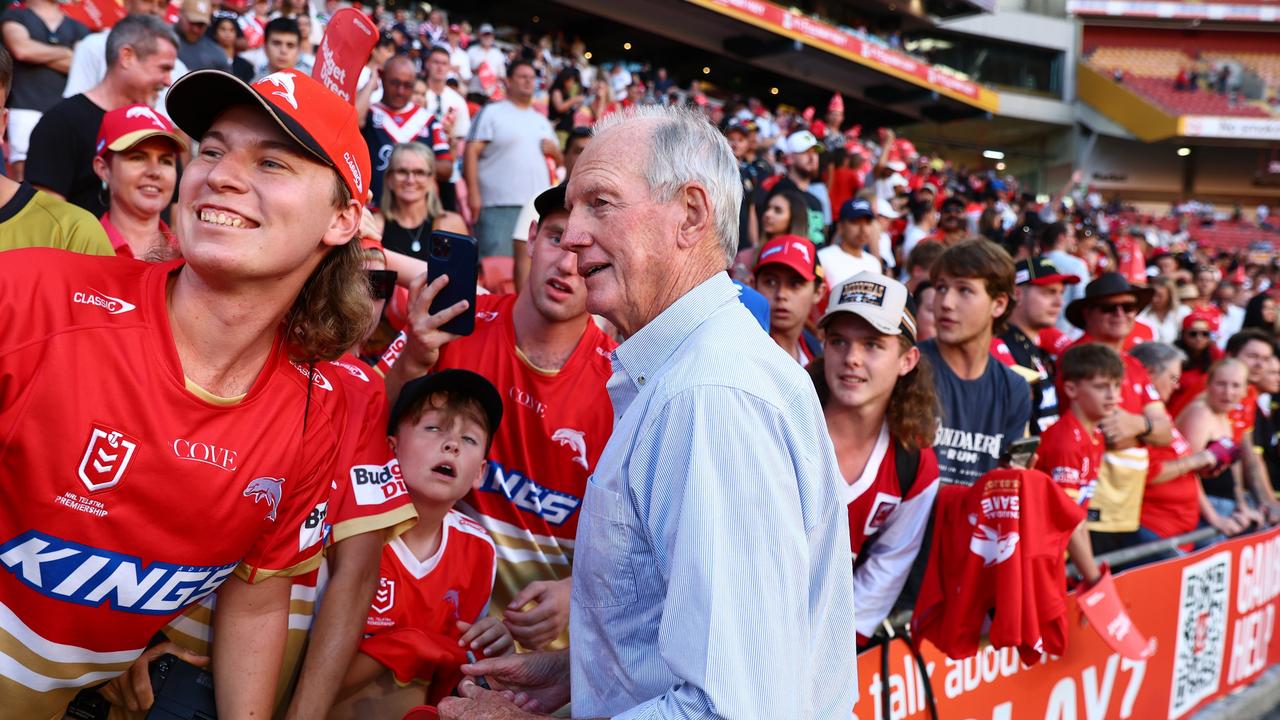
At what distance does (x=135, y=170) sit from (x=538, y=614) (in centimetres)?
229

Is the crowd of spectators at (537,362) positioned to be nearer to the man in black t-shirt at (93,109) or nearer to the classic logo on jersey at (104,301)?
the man in black t-shirt at (93,109)

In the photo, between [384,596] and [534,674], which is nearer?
[534,674]

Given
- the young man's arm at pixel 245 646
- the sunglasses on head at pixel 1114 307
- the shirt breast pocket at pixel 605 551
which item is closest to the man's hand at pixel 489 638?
the young man's arm at pixel 245 646

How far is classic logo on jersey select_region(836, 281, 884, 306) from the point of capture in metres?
3.65

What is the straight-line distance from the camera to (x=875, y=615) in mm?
3500

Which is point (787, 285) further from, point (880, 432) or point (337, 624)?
point (337, 624)

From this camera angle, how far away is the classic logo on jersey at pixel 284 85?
6.54 feet

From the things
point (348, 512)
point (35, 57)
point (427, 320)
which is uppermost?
point (35, 57)

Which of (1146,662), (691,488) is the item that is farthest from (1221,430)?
(691,488)

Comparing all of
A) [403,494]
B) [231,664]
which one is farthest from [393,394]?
[231,664]

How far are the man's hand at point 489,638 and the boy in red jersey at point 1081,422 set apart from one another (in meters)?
2.84

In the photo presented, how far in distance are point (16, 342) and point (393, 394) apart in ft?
4.28

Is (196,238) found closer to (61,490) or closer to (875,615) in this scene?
(61,490)

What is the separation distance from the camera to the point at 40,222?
107 inches
